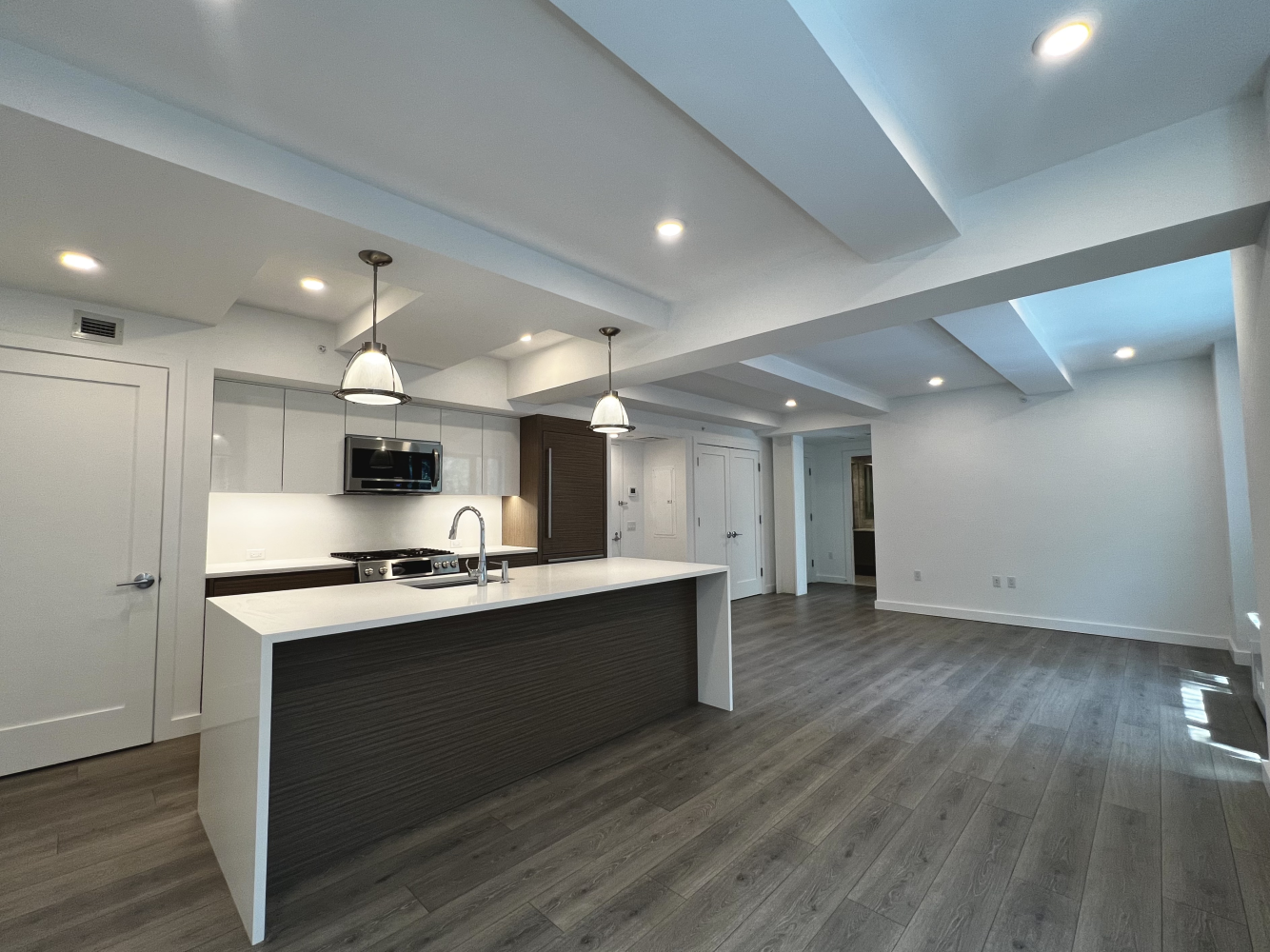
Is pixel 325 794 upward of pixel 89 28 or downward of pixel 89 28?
downward

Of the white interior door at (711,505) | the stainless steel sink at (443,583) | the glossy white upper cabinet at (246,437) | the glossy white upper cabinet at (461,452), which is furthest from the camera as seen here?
the white interior door at (711,505)

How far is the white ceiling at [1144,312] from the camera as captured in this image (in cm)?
348

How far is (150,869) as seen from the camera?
81.0 inches

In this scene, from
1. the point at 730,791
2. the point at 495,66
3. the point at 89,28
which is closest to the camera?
the point at 89,28

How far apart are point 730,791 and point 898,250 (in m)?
2.61

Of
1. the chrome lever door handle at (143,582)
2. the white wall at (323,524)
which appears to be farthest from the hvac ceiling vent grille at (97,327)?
the chrome lever door handle at (143,582)

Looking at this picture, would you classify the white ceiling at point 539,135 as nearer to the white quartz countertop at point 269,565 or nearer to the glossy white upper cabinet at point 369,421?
the glossy white upper cabinet at point 369,421

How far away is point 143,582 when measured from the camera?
322cm

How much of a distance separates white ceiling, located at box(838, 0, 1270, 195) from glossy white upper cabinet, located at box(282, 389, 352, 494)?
3794mm

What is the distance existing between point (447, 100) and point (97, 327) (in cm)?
271

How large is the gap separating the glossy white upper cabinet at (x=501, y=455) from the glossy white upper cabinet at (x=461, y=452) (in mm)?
73

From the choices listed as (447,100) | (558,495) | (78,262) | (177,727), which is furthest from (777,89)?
(177,727)

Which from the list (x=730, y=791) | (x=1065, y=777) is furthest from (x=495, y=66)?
(x=1065, y=777)

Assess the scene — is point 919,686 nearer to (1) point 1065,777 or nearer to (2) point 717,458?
(1) point 1065,777
